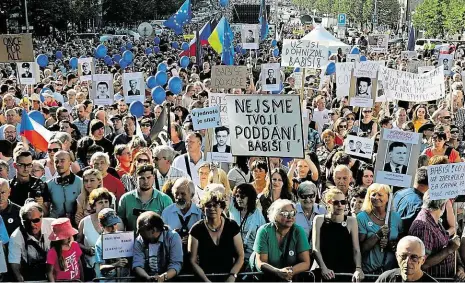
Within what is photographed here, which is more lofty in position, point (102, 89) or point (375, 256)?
point (102, 89)

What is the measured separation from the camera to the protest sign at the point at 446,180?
6.50m

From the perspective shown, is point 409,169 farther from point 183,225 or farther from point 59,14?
point 59,14

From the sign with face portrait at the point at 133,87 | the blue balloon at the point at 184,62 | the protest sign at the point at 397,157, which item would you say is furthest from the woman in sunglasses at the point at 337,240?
the blue balloon at the point at 184,62

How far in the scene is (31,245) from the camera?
6.38 meters

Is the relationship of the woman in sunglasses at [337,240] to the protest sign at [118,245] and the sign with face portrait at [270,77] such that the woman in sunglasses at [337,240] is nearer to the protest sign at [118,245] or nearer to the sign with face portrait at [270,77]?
the protest sign at [118,245]

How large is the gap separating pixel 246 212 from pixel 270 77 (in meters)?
9.44

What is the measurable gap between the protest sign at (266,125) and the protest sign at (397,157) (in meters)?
0.76

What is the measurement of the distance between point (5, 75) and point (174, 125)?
43.5ft

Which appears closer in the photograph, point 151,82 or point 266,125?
point 266,125

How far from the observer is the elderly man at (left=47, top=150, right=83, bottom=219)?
7.40 metres

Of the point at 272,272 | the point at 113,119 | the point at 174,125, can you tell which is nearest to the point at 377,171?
the point at 272,272

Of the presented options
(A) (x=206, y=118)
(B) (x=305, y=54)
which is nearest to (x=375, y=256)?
(A) (x=206, y=118)

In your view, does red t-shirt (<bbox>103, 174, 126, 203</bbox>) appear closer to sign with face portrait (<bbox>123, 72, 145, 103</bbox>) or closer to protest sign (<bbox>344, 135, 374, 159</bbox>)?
protest sign (<bbox>344, 135, 374, 159</bbox>)

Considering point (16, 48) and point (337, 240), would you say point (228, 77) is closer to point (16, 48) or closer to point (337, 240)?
point (16, 48)
